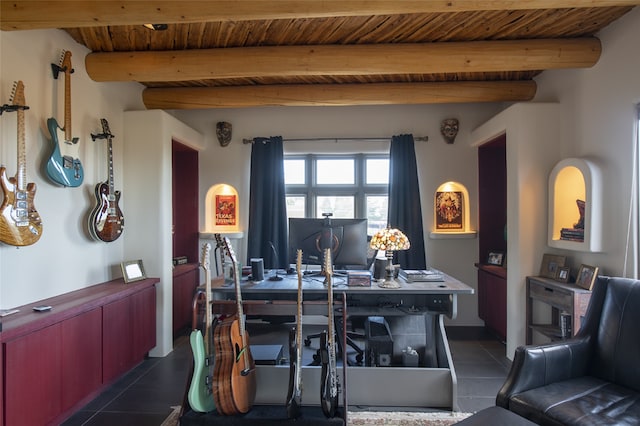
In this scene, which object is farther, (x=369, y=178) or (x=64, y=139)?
(x=369, y=178)

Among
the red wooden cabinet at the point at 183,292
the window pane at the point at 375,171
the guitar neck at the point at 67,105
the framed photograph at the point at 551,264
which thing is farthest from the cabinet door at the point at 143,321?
the framed photograph at the point at 551,264

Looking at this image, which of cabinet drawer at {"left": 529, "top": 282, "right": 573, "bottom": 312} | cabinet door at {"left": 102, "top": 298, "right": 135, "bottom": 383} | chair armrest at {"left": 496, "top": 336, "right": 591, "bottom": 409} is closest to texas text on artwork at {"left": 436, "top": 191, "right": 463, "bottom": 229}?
cabinet drawer at {"left": 529, "top": 282, "right": 573, "bottom": 312}

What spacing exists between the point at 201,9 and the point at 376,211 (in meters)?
3.04

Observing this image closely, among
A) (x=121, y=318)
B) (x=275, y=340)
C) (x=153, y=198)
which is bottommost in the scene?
(x=275, y=340)

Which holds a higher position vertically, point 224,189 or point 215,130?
point 215,130

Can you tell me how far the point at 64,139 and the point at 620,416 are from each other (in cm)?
381

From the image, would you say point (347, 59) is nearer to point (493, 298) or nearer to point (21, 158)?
point (21, 158)

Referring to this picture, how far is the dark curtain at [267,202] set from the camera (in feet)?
13.8

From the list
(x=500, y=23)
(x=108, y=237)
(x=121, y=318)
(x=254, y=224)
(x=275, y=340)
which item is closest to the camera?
(x=500, y=23)

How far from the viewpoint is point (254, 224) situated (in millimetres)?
4199

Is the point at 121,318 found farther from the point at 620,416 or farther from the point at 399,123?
the point at 399,123

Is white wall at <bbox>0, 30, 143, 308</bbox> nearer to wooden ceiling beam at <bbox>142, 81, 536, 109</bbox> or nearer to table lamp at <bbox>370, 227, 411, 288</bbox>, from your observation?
wooden ceiling beam at <bbox>142, 81, 536, 109</bbox>

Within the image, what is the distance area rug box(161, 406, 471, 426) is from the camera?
2.23 metres

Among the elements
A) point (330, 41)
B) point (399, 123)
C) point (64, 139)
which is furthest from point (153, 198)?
point (399, 123)
